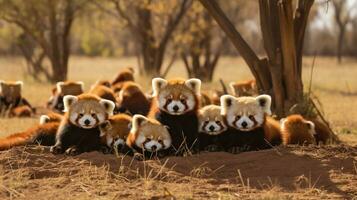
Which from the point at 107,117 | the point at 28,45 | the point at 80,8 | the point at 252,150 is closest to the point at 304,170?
the point at 252,150

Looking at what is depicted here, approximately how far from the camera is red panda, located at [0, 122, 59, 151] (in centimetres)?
888

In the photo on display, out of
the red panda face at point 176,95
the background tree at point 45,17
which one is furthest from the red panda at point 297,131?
the background tree at point 45,17

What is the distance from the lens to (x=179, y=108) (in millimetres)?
8328

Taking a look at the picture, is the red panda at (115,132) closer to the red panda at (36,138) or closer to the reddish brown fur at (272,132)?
the red panda at (36,138)

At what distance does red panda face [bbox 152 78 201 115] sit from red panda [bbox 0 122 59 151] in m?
1.63

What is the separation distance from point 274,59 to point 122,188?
4.82 metres

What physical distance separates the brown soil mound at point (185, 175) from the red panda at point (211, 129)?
1.77 feet

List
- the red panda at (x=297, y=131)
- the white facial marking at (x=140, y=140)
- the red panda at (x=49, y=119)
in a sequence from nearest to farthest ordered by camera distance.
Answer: the white facial marking at (x=140, y=140) → the red panda at (x=297, y=131) → the red panda at (x=49, y=119)

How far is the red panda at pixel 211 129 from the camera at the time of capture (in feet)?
28.6

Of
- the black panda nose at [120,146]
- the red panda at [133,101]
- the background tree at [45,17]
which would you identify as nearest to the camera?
the black panda nose at [120,146]

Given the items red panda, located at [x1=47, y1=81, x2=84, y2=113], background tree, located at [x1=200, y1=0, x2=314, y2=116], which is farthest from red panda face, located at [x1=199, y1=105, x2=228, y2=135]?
red panda, located at [x1=47, y1=81, x2=84, y2=113]

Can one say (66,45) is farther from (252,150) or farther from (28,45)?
(252,150)

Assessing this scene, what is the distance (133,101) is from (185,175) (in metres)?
4.82

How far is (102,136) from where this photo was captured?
879 centimetres
